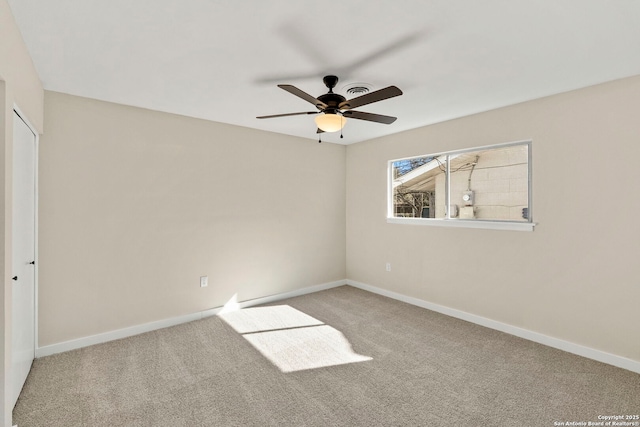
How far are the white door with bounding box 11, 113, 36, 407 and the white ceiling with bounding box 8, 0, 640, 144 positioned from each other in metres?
0.65

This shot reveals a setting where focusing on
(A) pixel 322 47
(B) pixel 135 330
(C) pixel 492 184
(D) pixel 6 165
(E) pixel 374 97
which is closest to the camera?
(D) pixel 6 165

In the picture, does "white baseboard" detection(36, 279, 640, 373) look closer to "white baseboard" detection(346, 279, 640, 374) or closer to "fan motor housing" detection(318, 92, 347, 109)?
"white baseboard" detection(346, 279, 640, 374)

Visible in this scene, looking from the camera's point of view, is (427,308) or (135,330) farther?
(427,308)

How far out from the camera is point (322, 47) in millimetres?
2027

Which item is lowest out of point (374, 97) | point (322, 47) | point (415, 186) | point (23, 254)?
point (23, 254)

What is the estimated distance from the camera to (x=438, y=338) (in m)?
3.17

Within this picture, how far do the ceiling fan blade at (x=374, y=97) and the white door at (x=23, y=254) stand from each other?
2.32 meters

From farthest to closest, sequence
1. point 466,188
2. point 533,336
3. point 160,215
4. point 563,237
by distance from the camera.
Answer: point 466,188 → point 160,215 → point 533,336 → point 563,237

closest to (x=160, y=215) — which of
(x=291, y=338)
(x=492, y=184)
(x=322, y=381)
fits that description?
(x=291, y=338)

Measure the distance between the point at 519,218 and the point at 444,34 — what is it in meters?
2.30

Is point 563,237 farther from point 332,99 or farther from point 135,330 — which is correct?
point 135,330

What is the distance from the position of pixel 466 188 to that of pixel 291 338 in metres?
2.71

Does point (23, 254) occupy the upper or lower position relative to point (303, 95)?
lower

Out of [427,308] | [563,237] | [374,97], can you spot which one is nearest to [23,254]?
[374,97]
